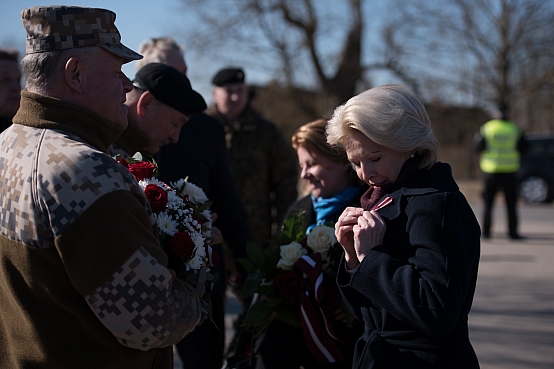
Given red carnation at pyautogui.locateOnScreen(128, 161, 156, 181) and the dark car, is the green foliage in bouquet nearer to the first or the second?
red carnation at pyautogui.locateOnScreen(128, 161, 156, 181)

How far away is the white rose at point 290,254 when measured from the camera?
2822 mm

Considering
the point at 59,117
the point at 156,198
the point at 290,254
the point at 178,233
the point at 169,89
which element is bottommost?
the point at 290,254

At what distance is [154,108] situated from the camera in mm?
2990

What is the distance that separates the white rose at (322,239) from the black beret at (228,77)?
287 cm

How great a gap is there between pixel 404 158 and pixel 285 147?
2971mm

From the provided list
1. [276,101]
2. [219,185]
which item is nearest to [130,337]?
[219,185]

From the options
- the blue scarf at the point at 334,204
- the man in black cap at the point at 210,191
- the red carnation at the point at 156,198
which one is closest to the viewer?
the red carnation at the point at 156,198

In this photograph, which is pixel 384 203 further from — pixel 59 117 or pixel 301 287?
pixel 59 117

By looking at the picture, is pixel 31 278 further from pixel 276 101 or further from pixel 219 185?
pixel 276 101

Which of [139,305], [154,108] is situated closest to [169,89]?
[154,108]

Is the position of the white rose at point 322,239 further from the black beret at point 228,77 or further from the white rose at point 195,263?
the black beret at point 228,77

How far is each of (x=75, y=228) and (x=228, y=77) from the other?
3944 mm

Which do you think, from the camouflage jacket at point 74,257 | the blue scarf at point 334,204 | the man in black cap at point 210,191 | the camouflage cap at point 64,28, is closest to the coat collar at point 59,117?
the camouflage jacket at point 74,257

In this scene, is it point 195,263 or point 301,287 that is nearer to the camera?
point 195,263
